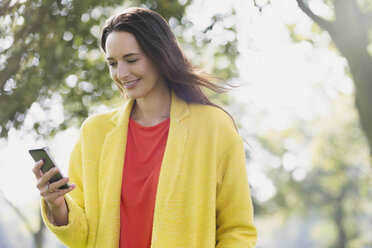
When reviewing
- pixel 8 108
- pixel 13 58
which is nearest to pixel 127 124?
pixel 13 58

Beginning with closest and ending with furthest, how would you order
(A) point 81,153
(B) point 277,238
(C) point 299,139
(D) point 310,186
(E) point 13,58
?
(A) point 81,153 < (E) point 13,58 < (C) point 299,139 < (D) point 310,186 < (B) point 277,238

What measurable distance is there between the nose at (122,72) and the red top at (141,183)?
1.25 feet

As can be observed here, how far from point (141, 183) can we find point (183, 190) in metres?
0.25

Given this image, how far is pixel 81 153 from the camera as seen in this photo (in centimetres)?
329

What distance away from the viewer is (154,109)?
3.30 m

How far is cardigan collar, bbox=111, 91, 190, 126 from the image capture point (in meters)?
3.21

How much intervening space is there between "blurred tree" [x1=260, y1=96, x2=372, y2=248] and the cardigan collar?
2202 cm

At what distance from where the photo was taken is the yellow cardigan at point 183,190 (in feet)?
9.75

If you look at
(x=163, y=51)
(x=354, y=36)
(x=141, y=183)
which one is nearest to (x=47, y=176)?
(x=141, y=183)

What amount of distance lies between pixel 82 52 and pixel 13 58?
2.51m

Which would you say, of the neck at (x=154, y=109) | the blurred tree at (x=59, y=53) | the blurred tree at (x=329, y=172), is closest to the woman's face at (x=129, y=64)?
the neck at (x=154, y=109)

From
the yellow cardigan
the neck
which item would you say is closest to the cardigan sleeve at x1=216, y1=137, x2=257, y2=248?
the yellow cardigan

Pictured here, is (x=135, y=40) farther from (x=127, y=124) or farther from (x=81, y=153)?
(x=81, y=153)

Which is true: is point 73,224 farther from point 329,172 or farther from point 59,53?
point 329,172
